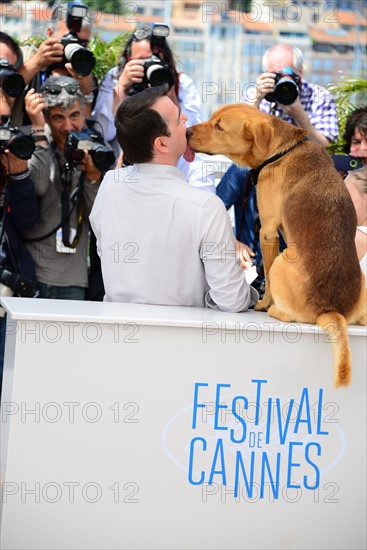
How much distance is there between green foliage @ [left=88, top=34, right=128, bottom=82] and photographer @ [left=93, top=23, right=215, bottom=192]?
2.32ft

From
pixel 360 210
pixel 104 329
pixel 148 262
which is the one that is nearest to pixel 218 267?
pixel 148 262

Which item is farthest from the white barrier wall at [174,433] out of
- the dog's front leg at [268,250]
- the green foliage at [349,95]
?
the green foliage at [349,95]

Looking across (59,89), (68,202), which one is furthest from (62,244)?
(59,89)

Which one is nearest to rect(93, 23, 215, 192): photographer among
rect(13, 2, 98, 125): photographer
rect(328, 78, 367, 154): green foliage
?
rect(13, 2, 98, 125): photographer

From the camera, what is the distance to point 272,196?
3.82 metres

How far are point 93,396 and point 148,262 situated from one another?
63 cm

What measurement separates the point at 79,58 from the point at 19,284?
131 centimetres

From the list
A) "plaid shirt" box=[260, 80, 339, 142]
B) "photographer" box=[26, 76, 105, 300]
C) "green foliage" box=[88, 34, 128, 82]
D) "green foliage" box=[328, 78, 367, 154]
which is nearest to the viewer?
"photographer" box=[26, 76, 105, 300]

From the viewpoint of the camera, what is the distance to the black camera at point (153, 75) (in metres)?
5.20

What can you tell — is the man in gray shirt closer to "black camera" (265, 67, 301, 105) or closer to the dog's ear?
the dog's ear

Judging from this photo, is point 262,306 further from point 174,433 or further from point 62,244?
point 62,244

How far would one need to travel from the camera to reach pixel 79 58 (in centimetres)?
511

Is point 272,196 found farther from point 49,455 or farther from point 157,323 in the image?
point 49,455

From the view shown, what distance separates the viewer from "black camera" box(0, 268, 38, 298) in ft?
15.9
